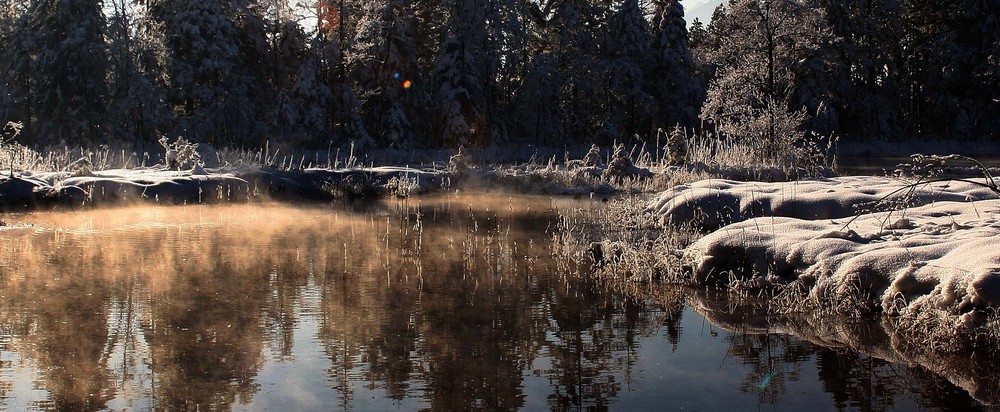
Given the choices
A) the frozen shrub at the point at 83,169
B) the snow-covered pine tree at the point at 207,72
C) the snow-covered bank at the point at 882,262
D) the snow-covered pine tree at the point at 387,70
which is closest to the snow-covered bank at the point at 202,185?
the frozen shrub at the point at 83,169

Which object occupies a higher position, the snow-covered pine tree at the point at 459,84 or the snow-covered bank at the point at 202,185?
the snow-covered pine tree at the point at 459,84

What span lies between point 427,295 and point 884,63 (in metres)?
47.1

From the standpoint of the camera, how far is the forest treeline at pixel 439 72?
1563 inches

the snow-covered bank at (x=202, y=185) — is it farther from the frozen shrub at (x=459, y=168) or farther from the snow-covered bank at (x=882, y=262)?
the snow-covered bank at (x=882, y=262)

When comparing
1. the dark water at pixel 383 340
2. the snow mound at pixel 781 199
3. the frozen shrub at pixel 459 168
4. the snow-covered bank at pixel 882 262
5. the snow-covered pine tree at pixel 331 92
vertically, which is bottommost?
the dark water at pixel 383 340

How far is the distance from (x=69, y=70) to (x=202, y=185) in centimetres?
2455

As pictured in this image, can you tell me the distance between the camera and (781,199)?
1272 cm

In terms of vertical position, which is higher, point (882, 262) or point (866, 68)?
point (866, 68)

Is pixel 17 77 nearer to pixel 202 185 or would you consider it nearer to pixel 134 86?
pixel 134 86

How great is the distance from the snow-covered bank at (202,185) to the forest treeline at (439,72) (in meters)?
14.6

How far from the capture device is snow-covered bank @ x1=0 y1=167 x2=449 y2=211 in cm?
1709

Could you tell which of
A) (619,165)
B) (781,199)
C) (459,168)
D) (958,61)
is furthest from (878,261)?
(958,61)

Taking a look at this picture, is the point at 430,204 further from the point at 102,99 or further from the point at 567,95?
the point at 567,95

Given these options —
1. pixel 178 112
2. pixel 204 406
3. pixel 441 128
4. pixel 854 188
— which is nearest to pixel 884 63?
pixel 441 128
